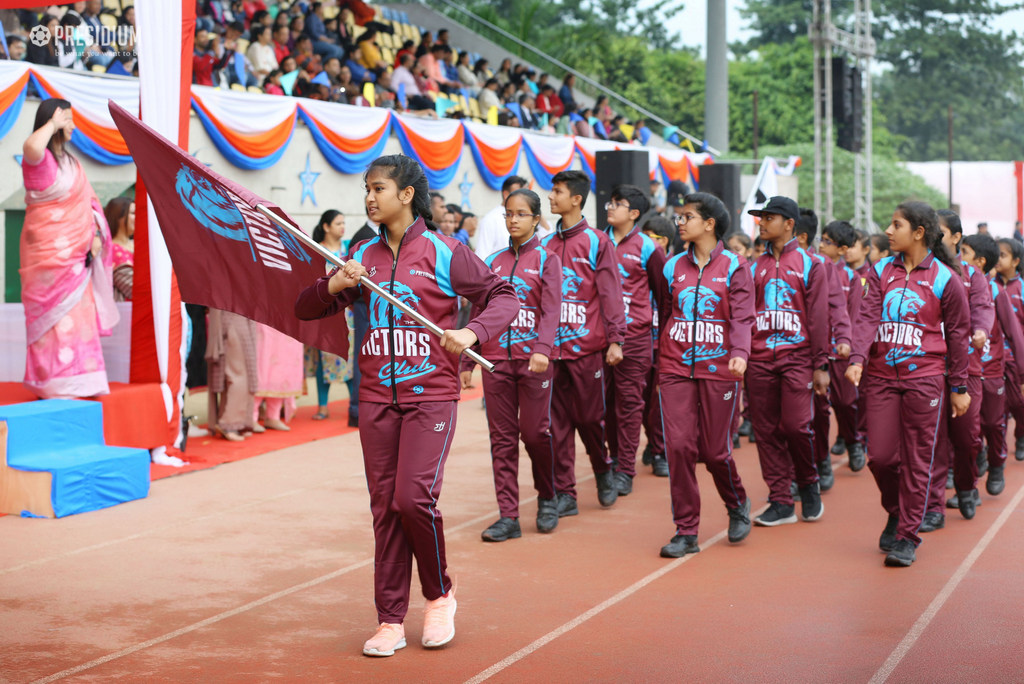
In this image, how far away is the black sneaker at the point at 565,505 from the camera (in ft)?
25.2

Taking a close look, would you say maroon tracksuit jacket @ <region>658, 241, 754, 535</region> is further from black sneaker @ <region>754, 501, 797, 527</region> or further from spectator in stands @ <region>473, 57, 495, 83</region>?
spectator in stands @ <region>473, 57, 495, 83</region>

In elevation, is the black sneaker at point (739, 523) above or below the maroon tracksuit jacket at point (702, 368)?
below

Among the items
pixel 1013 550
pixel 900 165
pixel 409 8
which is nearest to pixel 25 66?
pixel 1013 550

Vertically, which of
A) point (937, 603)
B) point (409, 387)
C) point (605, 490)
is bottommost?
point (937, 603)

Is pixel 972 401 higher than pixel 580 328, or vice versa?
pixel 580 328

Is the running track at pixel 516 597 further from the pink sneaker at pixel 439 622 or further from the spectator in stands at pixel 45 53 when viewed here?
the spectator in stands at pixel 45 53

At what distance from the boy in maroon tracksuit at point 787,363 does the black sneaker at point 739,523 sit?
0.52m

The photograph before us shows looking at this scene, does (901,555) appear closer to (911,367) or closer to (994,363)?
(911,367)

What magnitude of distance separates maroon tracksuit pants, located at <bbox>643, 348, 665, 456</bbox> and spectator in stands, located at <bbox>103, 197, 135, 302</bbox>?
4.12 meters

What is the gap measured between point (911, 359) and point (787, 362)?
1.06m

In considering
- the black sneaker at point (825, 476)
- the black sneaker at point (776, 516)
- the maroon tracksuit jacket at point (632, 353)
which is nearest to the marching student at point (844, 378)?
the black sneaker at point (825, 476)

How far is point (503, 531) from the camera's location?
23.1 ft

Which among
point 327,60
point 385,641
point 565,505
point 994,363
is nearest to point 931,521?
point 994,363

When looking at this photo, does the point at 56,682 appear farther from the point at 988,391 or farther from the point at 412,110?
the point at 412,110
